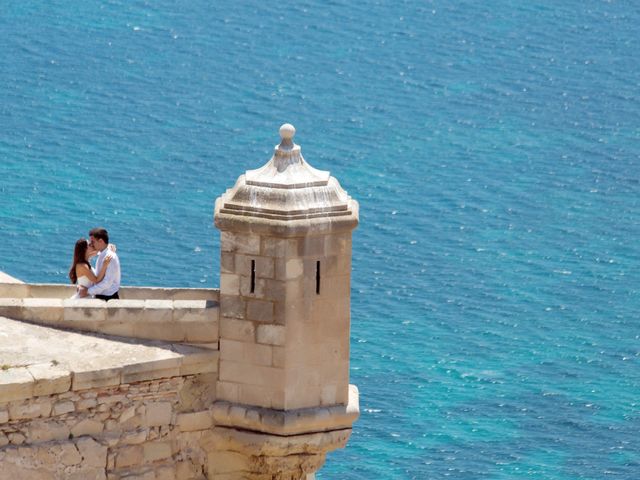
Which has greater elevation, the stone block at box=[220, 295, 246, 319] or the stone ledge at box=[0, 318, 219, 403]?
the stone block at box=[220, 295, 246, 319]

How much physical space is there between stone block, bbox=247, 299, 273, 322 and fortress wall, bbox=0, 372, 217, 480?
83 centimetres

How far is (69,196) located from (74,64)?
1277cm

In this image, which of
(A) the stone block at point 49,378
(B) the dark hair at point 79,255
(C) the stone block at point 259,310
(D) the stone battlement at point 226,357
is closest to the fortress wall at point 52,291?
(B) the dark hair at point 79,255

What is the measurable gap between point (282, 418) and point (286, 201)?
7.37 ft

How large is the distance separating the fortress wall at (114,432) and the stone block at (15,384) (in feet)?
0.34

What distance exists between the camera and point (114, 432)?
18.8 meters

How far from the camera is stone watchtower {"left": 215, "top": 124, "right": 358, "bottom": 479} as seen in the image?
18.7m

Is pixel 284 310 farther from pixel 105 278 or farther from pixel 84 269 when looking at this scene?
pixel 84 269

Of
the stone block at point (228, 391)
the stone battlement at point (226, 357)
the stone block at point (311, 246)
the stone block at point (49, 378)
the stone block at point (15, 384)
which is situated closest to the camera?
the stone block at point (15, 384)

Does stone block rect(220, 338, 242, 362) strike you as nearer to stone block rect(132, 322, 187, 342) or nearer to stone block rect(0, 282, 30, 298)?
stone block rect(132, 322, 187, 342)

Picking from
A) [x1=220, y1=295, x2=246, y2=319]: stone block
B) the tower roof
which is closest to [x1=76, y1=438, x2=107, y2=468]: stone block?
[x1=220, y1=295, x2=246, y2=319]: stone block

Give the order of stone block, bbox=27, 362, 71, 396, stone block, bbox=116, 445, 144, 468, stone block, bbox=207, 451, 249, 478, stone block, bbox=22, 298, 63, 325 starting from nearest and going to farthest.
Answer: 1. stone block, bbox=27, 362, 71, 396
2. stone block, bbox=116, 445, 144, 468
3. stone block, bbox=22, 298, 63, 325
4. stone block, bbox=207, 451, 249, 478

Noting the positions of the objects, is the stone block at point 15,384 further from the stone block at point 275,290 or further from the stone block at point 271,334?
the stone block at point 275,290

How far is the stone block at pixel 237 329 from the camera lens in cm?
1902
